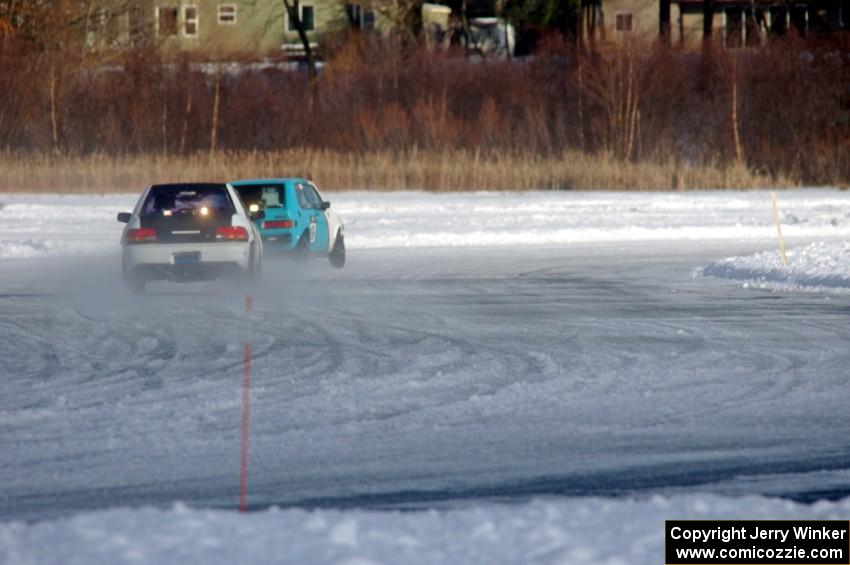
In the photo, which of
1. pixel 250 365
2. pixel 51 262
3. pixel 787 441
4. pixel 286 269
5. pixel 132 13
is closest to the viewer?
pixel 787 441

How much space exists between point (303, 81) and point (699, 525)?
52.4 meters

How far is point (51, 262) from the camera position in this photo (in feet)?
85.5

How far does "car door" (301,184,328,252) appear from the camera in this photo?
23391 millimetres

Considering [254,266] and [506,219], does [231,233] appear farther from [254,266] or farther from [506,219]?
[506,219]

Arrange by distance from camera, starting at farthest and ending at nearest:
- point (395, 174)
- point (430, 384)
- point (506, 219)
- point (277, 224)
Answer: point (395, 174), point (506, 219), point (277, 224), point (430, 384)

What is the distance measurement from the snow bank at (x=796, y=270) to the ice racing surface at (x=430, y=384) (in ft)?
0.24

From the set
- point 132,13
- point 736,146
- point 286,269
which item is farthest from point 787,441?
point 132,13

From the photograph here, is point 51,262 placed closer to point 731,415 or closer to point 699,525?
point 731,415

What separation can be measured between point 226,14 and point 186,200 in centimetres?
6414

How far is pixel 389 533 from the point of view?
722cm

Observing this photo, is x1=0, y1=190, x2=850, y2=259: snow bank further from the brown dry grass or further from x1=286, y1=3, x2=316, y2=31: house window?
x1=286, y1=3, x2=316, y2=31: house window

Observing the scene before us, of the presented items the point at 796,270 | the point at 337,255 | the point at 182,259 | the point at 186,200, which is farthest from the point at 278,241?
the point at 796,270

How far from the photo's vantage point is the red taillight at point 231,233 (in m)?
19.8

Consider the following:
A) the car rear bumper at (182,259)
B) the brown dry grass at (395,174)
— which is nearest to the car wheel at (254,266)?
the car rear bumper at (182,259)
